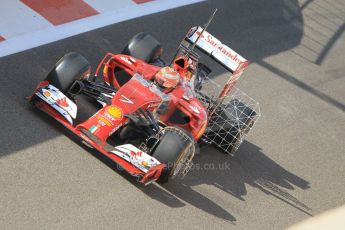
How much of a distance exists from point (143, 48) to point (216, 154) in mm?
1686

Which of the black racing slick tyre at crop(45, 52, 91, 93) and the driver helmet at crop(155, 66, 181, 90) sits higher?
the driver helmet at crop(155, 66, 181, 90)

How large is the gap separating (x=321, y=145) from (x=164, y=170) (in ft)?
11.3

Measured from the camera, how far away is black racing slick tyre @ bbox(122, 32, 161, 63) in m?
10.3

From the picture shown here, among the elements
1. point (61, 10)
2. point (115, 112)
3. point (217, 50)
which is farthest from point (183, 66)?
point (61, 10)

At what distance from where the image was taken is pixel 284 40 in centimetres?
1410

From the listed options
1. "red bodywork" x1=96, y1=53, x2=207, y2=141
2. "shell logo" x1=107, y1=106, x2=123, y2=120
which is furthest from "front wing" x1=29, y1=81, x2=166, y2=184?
"red bodywork" x1=96, y1=53, x2=207, y2=141

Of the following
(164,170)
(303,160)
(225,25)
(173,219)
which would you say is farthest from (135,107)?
(225,25)

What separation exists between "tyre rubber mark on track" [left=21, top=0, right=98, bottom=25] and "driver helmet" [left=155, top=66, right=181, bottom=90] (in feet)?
8.96

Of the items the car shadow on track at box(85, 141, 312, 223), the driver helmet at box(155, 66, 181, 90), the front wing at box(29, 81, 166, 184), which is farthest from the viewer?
the driver helmet at box(155, 66, 181, 90)

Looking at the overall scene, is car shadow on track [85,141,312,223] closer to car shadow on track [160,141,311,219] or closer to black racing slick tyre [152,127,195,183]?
car shadow on track [160,141,311,219]

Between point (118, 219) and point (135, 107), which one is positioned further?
point (135, 107)

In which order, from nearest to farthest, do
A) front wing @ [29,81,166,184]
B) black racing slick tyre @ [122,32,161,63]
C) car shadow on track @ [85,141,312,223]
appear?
1. front wing @ [29,81,166,184]
2. car shadow on track @ [85,141,312,223]
3. black racing slick tyre @ [122,32,161,63]

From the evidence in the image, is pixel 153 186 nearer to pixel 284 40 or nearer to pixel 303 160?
pixel 303 160

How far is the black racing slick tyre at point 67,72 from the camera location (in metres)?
9.16
